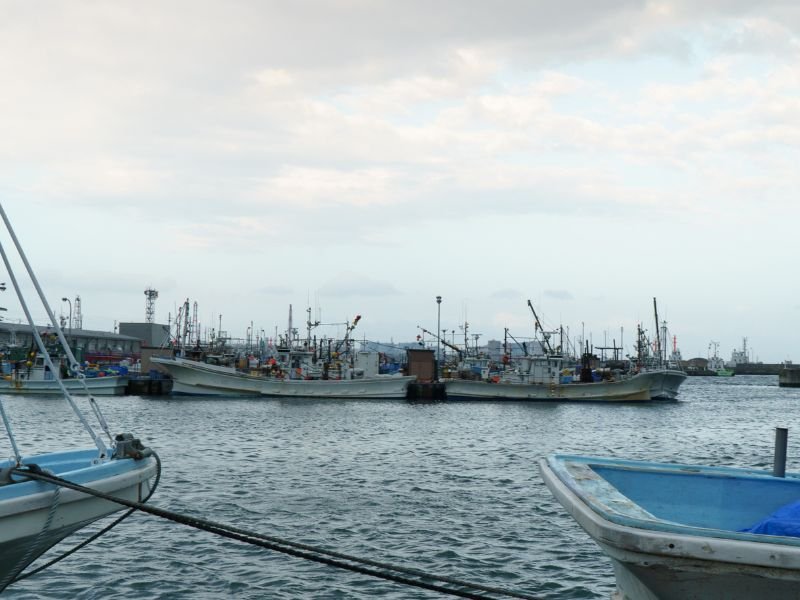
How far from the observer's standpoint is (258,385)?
65000 millimetres

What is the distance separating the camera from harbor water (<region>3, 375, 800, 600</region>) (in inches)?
539

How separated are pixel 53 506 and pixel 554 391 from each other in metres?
61.0

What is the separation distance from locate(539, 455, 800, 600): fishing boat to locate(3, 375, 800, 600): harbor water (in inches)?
209

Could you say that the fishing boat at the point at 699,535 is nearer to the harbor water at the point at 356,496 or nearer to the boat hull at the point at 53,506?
the boat hull at the point at 53,506

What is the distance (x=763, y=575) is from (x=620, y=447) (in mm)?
31589

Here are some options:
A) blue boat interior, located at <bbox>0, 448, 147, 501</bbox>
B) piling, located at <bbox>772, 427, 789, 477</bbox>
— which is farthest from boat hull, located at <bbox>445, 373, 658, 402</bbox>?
blue boat interior, located at <bbox>0, 448, 147, 501</bbox>

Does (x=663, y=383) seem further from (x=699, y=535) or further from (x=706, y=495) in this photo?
(x=699, y=535)

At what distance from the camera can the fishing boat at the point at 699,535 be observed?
18.0ft

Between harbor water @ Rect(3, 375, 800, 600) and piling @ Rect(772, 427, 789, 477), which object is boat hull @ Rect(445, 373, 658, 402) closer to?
harbor water @ Rect(3, 375, 800, 600)

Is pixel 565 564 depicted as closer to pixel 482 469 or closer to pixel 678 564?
pixel 678 564

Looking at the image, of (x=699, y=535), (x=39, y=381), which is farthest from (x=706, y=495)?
(x=39, y=381)

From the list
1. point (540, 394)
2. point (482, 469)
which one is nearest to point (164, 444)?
point (482, 469)

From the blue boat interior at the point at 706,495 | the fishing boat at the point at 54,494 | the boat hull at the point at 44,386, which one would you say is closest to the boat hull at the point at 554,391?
the boat hull at the point at 44,386

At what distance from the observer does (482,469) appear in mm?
26875
